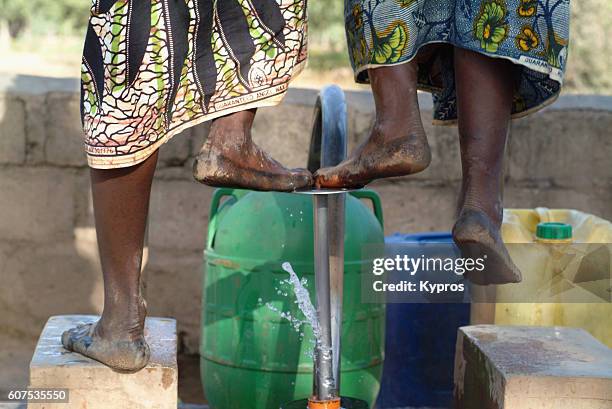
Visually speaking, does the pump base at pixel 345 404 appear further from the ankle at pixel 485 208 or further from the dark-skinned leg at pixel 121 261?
the ankle at pixel 485 208

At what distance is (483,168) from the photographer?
7.34ft

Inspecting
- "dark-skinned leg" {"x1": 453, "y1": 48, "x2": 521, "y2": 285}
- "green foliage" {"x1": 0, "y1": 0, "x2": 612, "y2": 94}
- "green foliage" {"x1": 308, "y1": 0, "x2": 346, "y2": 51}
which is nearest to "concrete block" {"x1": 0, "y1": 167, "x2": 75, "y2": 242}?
"dark-skinned leg" {"x1": 453, "y1": 48, "x2": 521, "y2": 285}

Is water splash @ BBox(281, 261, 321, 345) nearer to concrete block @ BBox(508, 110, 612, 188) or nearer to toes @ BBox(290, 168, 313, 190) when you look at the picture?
toes @ BBox(290, 168, 313, 190)

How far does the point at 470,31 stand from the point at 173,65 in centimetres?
64

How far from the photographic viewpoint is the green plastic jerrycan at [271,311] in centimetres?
280

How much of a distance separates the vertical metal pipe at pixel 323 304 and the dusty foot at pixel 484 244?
0.30 m

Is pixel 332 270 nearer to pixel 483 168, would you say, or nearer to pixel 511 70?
pixel 483 168

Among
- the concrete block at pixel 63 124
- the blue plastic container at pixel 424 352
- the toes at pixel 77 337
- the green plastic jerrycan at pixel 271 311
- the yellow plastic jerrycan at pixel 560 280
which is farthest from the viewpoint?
the concrete block at pixel 63 124

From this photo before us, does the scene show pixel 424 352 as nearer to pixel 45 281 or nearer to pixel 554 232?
pixel 554 232

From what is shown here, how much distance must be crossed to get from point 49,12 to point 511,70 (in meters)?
8.41

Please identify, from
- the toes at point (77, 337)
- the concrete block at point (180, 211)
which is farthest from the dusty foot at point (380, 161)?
the concrete block at point (180, 211)

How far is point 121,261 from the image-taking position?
224 centimetres

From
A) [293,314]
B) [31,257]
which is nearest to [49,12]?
[31,257]

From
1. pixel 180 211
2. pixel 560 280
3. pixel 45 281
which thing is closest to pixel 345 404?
pixel 560 280
